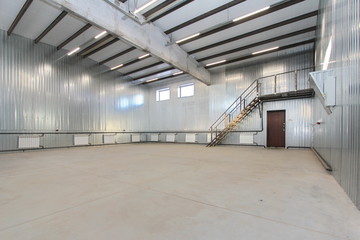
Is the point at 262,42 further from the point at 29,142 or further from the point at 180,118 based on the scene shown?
the point at 29,142

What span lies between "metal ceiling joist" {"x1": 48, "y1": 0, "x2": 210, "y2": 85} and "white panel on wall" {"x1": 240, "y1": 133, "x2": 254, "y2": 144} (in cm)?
513

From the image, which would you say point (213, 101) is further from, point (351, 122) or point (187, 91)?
point (351, 122)

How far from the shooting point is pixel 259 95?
33.3 ft

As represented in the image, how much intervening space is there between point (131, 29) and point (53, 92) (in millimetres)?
6318

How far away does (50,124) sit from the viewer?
975cm

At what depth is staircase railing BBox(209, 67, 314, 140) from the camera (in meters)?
9.33

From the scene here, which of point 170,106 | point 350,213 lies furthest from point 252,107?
point 350,213

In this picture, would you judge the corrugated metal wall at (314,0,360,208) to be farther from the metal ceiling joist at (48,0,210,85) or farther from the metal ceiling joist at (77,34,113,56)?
the metal ceiling joist at (77,34,113,56)

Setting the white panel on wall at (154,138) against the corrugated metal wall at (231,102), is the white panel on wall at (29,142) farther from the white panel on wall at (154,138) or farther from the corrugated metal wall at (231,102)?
the corrugated metal wall at (231,102)

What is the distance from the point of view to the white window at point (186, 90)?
45.1 feet

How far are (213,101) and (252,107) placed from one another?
8.90ft

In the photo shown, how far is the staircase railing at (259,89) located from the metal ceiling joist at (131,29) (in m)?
3.65

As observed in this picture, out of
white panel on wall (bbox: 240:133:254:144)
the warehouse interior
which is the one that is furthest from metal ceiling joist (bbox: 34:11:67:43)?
white panel on wall (bbox: 240:133:254:144)

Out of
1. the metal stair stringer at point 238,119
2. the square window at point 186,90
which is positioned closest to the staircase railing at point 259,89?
the metal stair stringer at point 238,119
